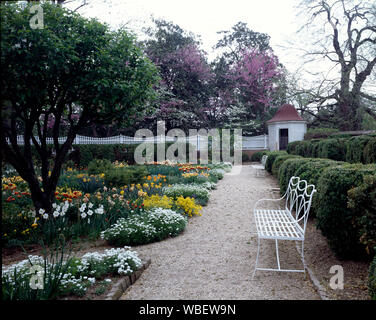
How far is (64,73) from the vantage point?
330cm

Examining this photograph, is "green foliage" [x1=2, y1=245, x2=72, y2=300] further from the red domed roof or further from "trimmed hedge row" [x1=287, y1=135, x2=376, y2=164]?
the red domed roof

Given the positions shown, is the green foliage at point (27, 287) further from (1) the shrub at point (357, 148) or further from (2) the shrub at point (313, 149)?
(2) the shrub at point (313, 149)

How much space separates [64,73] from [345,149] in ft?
24.2

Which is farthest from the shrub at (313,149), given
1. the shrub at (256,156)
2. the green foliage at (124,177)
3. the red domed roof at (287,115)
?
the red domed roof at (287,115)

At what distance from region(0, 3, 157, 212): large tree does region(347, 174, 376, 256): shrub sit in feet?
9.48

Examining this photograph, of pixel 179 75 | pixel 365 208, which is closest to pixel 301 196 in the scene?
pixel 365 208

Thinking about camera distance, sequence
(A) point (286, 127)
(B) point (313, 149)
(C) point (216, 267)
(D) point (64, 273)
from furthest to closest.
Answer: (A) point (286, 127), (B) point (313, 149), (C) point (216, 267), (D) point (64, 273)

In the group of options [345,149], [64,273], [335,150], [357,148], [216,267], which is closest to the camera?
[64,273]

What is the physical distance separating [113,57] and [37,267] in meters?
2.58

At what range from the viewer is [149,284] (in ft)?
9.38

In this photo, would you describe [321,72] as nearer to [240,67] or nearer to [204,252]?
[240,67]

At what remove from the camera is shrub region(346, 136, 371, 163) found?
19.6 feet

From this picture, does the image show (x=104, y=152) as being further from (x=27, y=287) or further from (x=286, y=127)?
(x=286, y=127)
